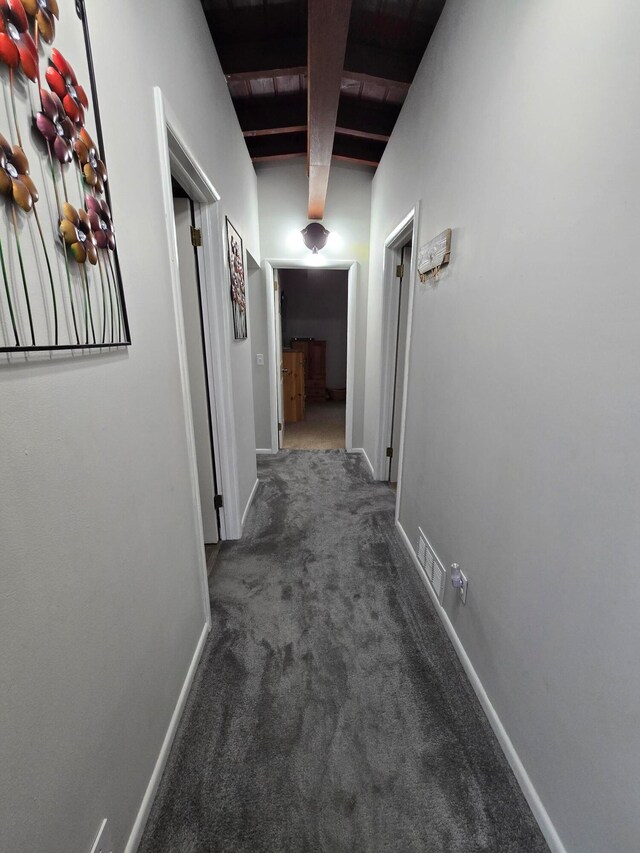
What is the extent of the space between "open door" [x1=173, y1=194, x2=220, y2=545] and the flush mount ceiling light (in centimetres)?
172

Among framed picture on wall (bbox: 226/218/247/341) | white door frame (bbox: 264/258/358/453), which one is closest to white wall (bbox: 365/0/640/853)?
framed picture on wall (bbox: 226/218/247/341)

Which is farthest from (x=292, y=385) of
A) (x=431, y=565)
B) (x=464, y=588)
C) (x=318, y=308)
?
(x=464, y=588)

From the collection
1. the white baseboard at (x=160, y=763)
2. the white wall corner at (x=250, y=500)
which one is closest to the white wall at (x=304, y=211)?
the white wall corner at (x=250, y=500)

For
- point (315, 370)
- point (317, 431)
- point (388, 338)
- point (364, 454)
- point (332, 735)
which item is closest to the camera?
point (332, 735)

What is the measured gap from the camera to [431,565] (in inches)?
70.6

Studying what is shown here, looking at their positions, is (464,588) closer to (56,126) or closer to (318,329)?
(56,126)

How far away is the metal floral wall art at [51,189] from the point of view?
56cm

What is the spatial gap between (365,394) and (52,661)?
132 inches

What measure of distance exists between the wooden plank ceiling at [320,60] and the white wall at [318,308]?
13.4ft

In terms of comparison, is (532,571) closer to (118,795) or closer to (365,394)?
(118,795)

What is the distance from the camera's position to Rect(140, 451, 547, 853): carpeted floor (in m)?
0.97

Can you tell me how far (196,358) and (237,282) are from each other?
2.22ft

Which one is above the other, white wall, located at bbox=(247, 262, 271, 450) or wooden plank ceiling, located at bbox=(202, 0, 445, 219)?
wooden plank ceiling, located at bbox=(202, 0, 445, 219)

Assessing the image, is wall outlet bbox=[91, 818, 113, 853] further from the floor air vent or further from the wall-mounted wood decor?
the wall-mounted wood decor
